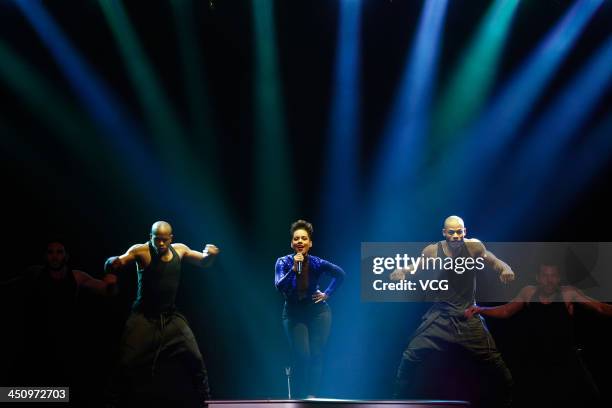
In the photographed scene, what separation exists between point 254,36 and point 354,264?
2832 millimetres

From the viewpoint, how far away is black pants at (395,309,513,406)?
23.2 ft

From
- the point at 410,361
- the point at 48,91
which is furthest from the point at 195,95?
the point at 410,361

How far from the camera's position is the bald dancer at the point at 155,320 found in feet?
22.6

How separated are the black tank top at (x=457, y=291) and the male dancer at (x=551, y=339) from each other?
0.10m

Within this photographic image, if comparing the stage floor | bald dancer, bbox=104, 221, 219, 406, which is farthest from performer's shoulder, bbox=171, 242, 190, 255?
the stage floor

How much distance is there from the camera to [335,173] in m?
7.96

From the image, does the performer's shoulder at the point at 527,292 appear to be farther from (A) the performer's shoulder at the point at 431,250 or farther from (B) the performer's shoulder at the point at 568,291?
(A) the performer's shoulder at the point at 431,250

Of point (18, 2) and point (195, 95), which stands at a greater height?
point (18, 2)

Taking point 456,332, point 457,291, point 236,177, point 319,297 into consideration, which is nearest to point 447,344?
point 456,332

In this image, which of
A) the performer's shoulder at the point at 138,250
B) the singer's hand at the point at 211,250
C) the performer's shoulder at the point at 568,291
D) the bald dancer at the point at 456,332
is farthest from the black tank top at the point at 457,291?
the performer's shoulder at the point at 138,250

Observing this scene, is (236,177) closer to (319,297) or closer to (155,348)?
(319,297)

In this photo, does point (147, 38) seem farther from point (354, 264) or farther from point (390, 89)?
point (354, 264)

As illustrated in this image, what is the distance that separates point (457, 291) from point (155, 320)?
10.2 feet

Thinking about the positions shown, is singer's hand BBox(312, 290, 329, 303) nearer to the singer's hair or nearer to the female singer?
the female singer
